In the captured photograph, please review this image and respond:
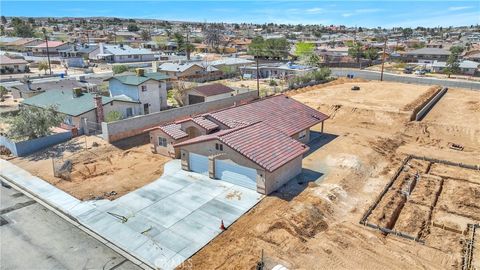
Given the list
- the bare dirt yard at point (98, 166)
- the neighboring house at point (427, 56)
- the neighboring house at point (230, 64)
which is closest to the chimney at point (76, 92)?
the bare dirt yard at point (98, 166)

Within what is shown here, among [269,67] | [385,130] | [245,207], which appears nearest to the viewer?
[245,207]

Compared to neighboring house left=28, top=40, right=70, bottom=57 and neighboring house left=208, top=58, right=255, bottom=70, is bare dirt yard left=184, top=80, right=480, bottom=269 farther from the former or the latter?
neighboring house left=28, top=40, right=70, bottom=57

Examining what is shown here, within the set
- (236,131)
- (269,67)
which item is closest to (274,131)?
(236,131)

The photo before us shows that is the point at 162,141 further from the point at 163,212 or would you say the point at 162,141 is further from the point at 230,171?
the point at 163,212

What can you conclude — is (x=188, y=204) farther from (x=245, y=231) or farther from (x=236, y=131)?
(x=236, y=131)

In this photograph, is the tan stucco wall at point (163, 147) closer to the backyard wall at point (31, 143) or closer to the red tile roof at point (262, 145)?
the red tile roof at point (262, 145)

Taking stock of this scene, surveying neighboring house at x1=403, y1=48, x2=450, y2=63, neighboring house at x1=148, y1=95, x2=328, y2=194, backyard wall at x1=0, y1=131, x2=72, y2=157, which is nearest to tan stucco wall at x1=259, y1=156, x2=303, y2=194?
neighboring house at x1=148, y1=95, x2=328, y2=194

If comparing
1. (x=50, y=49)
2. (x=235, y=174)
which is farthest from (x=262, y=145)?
(x=50, y=49)
